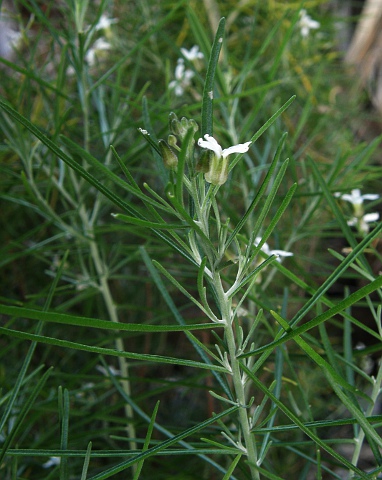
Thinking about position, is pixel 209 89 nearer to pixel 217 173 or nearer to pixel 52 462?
pixel 217 173

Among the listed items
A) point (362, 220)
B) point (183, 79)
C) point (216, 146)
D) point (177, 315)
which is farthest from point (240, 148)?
point (183, 79)

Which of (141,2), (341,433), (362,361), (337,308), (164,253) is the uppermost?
(141,2)

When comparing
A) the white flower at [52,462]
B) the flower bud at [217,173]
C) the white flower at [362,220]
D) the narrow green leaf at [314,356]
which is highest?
the flower bud at [217,173]

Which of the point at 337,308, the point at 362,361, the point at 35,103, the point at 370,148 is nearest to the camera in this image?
the point at 337,308

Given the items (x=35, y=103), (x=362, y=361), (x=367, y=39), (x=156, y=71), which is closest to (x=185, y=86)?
(x=156, y=71)

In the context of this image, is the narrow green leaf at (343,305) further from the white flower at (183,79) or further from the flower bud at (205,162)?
the white flower at (183,79)

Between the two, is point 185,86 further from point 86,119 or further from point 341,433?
point 341,433

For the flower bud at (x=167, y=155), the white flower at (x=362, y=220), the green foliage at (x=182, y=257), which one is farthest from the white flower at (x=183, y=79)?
the flower bud at (x=167, y=155)

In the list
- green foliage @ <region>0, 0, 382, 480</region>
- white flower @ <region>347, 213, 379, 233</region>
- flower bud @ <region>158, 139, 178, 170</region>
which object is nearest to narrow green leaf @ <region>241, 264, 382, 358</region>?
green foliage @ <region>0, 0, 382, 480</region>
